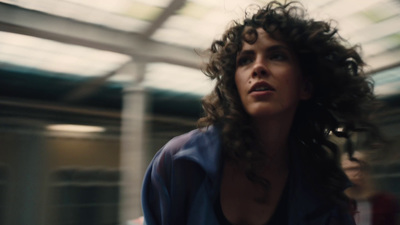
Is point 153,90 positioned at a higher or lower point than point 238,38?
higher

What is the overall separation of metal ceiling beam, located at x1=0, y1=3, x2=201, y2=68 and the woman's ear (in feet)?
12.2

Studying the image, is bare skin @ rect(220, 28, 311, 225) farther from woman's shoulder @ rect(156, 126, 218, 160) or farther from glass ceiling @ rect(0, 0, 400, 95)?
glass ceiling @ rect(0, 0, 400, 95)

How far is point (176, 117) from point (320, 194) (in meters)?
7.81

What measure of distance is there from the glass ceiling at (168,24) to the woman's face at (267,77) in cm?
236

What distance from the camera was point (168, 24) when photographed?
5133 mm

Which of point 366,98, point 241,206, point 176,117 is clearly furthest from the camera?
point 176,117

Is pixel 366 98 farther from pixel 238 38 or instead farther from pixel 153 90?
pixel 153 90

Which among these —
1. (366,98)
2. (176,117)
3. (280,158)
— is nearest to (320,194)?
(280,158)

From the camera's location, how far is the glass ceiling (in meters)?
4.61

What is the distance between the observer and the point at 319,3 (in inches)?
177

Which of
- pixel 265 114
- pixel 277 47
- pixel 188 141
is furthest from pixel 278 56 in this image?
pixel 188 141

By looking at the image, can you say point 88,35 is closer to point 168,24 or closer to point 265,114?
point 168,24

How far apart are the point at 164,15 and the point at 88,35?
1.10 m

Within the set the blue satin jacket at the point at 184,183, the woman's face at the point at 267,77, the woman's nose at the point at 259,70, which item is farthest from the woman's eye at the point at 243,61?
the blue satin jacket at the point at 184,183
